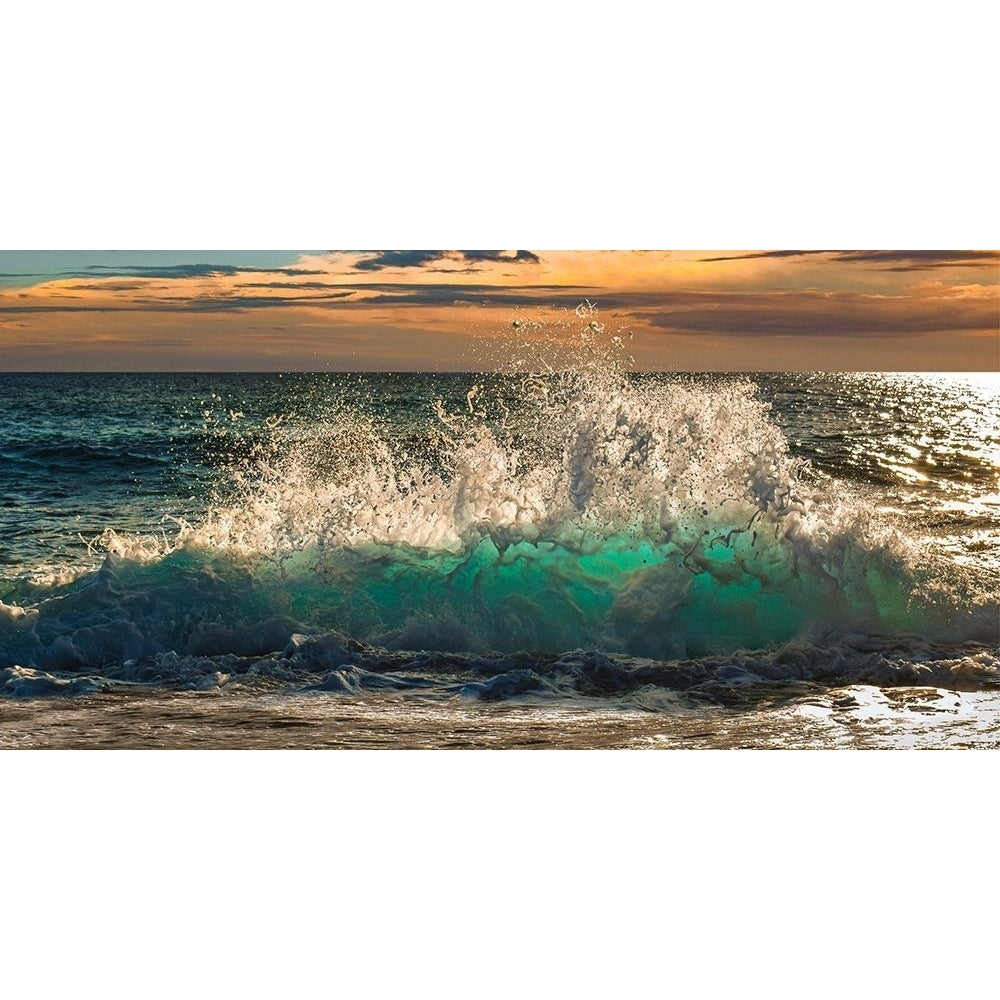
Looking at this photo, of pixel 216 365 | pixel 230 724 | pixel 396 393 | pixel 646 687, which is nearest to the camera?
pixel 230 724

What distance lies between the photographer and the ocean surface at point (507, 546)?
4496 mm

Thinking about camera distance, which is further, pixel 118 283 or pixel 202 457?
pixel 202 457

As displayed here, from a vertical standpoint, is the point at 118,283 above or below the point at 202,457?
above

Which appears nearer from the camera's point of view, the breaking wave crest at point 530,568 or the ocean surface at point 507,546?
the ocean surface at point 507,546

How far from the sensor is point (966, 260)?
16.2 ft

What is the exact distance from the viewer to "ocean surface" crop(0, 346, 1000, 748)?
4.50 meters

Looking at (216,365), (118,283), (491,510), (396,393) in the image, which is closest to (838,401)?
(491,510)

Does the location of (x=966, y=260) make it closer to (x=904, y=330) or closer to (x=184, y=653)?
(x=904, y=330)

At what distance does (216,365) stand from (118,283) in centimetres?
50

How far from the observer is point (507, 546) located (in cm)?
514

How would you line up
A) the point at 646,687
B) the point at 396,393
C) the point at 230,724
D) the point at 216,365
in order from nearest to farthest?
the point at 230,724
the point at 646,687
the point at 216,365
the point at 396,393

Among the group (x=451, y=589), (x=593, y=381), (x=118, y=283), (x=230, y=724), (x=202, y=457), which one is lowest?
(x=230, y=724)

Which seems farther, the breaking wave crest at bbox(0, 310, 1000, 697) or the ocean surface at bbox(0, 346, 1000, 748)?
the breaking wave crest at bbox(0, 310, 1000, 697)

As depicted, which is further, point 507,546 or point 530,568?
point 507,546
